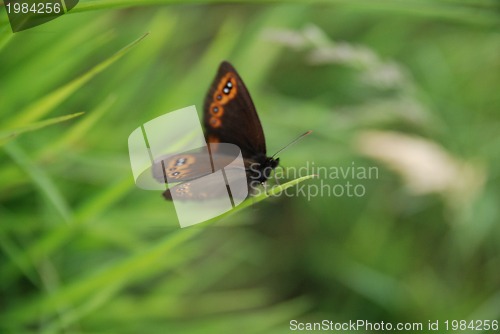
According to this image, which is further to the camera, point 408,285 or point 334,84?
point 334,84

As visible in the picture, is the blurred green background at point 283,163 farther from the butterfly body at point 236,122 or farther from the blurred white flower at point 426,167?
the butterfly body at point 236,122

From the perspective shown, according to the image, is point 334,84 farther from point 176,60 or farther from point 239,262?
point 239,262

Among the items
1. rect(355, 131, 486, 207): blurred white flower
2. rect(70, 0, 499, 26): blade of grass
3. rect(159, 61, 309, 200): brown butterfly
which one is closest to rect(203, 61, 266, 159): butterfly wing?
rect(159, 61, 309, 200): brown butterfly

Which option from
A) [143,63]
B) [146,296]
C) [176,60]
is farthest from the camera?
[176,60]

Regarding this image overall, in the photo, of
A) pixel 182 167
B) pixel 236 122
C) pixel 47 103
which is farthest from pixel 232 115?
pixel 47 103

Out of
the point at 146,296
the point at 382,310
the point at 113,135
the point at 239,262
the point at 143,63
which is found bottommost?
the point at 382,310

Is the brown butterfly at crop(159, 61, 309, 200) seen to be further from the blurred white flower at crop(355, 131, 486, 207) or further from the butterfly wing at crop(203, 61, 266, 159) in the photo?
the blurred white flower at crop(355, 131, 486, 207)

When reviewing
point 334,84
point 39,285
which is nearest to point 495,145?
point 334,84
